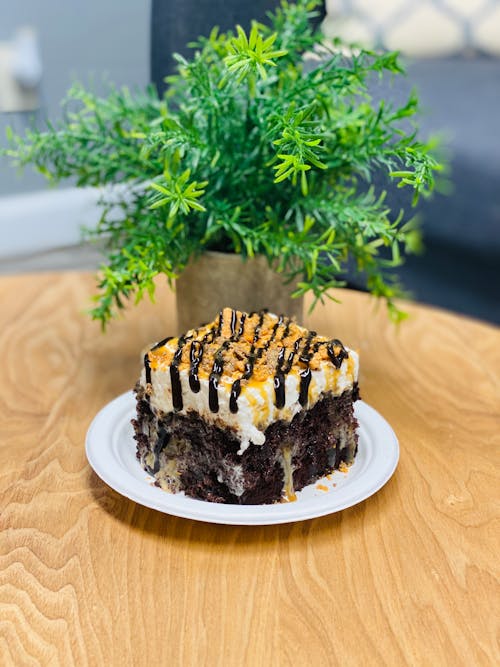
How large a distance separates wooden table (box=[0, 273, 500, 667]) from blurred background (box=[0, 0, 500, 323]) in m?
1.16

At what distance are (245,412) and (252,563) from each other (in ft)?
0.45

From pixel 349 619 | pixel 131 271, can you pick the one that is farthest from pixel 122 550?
pixel 131 271

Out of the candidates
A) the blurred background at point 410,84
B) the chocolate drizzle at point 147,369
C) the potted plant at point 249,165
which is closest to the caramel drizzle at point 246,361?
the chocolate drizzle at point 147,369

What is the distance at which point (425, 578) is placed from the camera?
27.0 inches

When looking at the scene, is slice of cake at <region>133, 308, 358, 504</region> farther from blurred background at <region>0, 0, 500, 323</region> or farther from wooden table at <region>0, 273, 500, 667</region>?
blurred background at <region>0, 0, 500, 323</region>

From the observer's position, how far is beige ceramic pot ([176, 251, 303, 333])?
3.26ft

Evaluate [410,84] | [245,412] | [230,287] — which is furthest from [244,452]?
[410,84]

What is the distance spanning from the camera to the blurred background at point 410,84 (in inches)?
79.8

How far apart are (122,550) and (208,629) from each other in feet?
0.43

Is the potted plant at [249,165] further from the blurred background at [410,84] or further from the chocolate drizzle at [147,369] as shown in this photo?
the blurred background at [410,84]

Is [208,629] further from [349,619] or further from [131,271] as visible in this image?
[131,271]

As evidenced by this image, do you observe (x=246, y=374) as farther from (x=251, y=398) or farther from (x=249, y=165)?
(x=249, y=165)

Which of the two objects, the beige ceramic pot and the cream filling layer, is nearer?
the cream filling layer

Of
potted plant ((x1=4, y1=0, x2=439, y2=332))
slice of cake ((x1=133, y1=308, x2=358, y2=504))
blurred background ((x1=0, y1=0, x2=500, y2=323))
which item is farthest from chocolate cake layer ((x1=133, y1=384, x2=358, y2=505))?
blurred background ((x1=0, y1=0, x2=500, y2=323))
